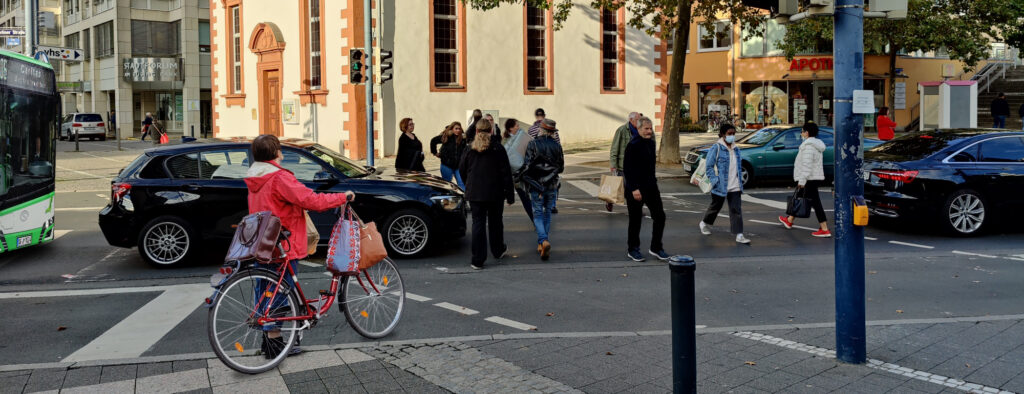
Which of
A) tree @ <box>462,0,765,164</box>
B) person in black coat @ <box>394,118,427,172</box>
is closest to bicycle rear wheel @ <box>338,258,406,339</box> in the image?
person in black coat @ <box>394,118,427,172</box>

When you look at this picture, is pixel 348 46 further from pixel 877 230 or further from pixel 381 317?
pixel 381 317

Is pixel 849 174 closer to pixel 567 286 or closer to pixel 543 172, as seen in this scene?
pixel 567 286

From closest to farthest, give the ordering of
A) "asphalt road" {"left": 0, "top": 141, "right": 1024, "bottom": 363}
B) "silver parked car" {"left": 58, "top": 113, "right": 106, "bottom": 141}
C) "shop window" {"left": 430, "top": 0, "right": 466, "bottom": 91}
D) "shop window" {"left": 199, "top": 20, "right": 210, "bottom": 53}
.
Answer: "asphalt road" {"left": 0, "top": 141, "right": 1024, "bottom": 363}
"shop window" {"left": 430, "top": 0, "right": 466, "bottom": 91}
"silver parked car" {"left": 58, "top": 113, "right": 106, "bottom": 141}
"shop window" {"left": 199, "top": 20, "right": 210, "bottom": 53}

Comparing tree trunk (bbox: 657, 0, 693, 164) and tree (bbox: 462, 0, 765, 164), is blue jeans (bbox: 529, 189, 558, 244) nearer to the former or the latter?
tree (bbox: 462, 0, 765, 164)

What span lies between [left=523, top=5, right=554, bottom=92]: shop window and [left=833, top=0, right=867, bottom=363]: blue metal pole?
23.6 metres

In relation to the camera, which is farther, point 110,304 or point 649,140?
point 649,140

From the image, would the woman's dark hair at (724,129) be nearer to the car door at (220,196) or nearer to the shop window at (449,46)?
the car door at (220,196)

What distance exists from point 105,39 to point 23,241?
164 feet

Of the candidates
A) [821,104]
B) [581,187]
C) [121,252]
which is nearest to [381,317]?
[121,252]

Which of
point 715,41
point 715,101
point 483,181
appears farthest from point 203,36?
point 483,181

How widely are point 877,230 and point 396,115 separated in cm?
1645

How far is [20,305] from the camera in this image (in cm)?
837

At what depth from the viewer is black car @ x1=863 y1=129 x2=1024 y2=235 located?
12.1 m

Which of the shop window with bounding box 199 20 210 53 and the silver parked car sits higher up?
the shop window with bounding box 199 20 210 53
